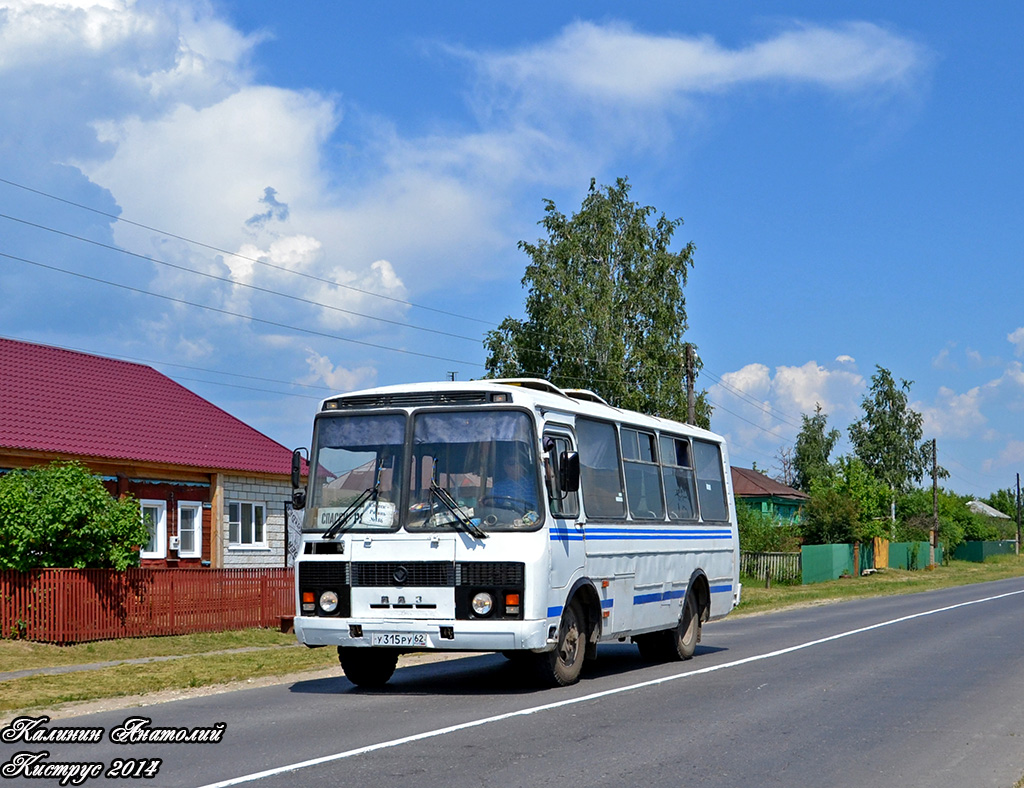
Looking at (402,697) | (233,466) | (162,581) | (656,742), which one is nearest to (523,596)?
(402,697)

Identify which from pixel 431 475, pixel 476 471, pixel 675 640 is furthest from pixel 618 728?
pixel 675 640

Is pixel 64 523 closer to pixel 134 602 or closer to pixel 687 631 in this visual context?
pixel 134 602

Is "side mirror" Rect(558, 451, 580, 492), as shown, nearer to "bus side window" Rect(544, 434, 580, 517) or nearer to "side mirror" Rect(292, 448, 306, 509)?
"bus side window" Rect(544, 434, 580, 517)

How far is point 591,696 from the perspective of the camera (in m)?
12.3

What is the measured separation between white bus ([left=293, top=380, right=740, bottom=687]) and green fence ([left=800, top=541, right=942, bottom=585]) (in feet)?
126

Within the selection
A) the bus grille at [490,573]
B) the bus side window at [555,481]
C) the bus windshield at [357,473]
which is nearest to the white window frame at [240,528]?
A: the bus windshield at [357,473]

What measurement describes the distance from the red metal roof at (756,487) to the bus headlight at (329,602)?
6953 cm

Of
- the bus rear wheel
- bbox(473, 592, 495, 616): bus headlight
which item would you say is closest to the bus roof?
bbox(473, 592, 495, 616): bus headlight

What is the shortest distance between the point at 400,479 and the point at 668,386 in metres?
39.4

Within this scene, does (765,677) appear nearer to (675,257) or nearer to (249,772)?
(249,772)

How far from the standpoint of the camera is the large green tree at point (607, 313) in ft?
169

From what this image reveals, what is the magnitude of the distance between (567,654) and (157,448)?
19939 mm

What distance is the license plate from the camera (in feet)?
40.3

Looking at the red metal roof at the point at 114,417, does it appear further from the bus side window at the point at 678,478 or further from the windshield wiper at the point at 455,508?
the windshield wiper at the point at 455,508
